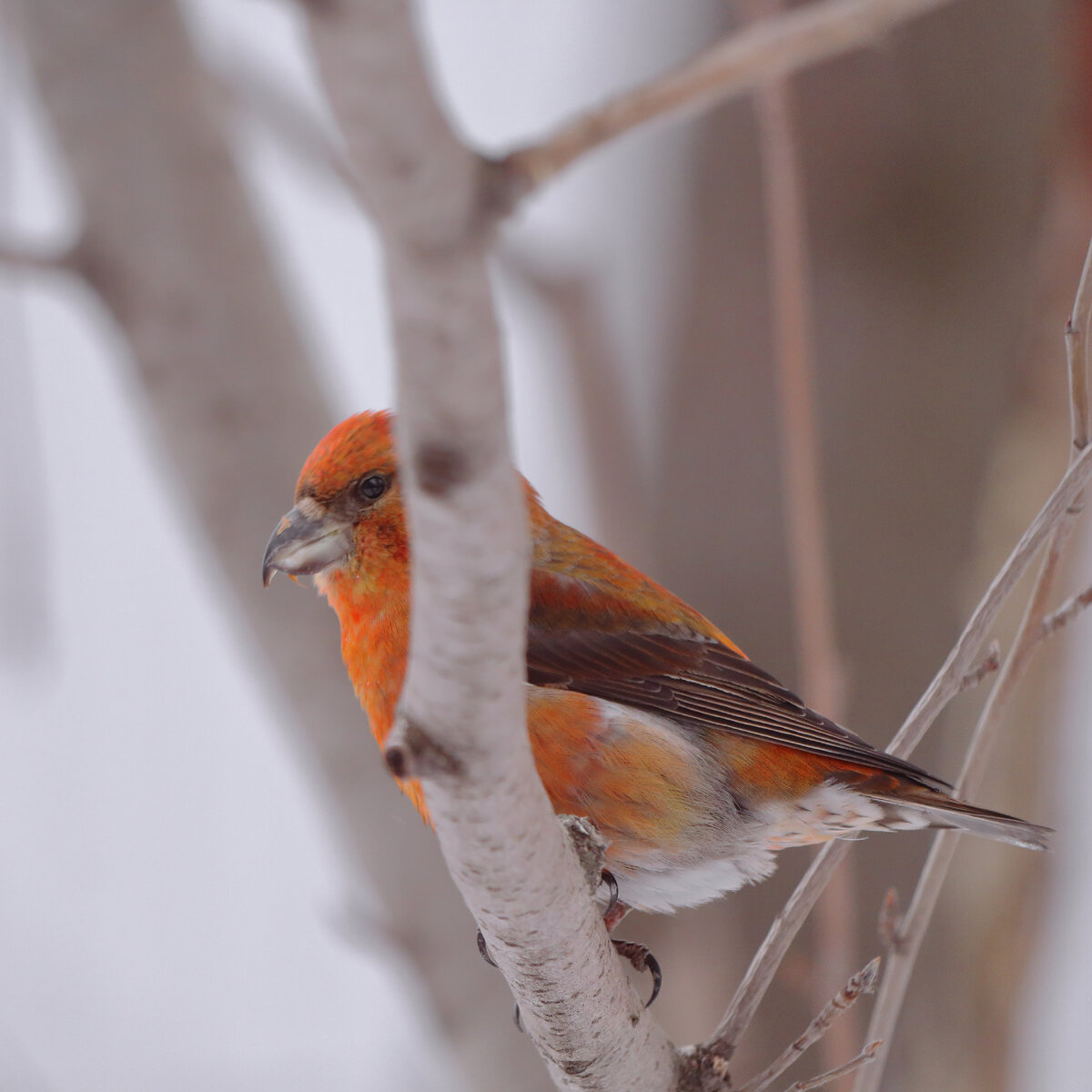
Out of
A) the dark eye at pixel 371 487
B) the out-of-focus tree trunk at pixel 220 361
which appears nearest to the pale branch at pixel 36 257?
the out-of-focus tree trunk at pixel 220 361

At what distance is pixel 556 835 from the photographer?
62.4 inches

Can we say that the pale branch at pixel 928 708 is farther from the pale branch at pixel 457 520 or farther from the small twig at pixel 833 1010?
the pale branch at pixel 457 520

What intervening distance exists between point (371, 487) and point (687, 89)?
203 cm

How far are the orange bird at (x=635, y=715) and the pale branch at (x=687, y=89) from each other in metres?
1.69

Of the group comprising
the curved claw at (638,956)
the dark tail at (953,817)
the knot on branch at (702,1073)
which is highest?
the dark tail at (953,817)

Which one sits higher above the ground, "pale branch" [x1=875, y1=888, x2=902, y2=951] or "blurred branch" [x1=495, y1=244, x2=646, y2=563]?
"blurred branch" [x1=495, y1=244, x2=646, y2=563]

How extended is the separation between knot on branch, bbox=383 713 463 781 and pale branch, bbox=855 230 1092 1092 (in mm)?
1052

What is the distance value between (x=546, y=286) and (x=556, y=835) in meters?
3.16

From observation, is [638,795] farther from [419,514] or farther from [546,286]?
[546,286]

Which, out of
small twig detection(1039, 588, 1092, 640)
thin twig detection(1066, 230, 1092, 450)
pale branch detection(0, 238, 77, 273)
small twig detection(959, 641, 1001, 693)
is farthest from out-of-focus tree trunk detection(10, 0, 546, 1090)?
thin twig detection(1066, 230, 1092, 450)

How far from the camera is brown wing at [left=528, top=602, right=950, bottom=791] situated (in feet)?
8.75

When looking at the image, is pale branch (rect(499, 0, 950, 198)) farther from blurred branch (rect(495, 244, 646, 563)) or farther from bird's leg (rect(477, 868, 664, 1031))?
blurred branch (rect(495, 244, 646, 563))

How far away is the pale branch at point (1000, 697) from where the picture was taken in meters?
1.89

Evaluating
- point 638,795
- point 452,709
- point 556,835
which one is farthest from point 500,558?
point 638,795
